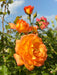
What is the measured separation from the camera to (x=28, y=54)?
54cm

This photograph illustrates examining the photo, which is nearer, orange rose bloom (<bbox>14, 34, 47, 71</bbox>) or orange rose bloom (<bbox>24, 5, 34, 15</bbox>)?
orange rose bloom (<bbox>14, 34, 47, 71</bbox>)

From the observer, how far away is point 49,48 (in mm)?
826

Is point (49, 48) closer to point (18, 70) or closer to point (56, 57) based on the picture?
point (56, 57)

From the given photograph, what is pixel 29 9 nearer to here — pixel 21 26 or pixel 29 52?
pixel 21 26

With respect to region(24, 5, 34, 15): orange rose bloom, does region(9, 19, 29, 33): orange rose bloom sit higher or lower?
lower

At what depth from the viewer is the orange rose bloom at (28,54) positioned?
1.75 ft

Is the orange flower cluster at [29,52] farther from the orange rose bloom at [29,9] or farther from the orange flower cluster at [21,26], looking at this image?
the orange rose bloom at [29,9]

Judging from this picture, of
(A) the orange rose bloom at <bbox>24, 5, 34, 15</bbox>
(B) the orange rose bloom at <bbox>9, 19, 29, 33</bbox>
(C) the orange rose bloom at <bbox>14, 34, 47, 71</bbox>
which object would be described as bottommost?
(C) the orange rose bloom at <bbox>14, 34, 47, 71</bbox>

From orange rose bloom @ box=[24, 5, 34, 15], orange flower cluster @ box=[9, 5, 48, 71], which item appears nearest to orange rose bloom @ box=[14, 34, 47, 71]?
orange flower cluster @ box=[9, 5, 48, 71]

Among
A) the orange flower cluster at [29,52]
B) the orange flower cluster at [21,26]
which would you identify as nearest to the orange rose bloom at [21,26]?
the orange flower cluster at [21,26]

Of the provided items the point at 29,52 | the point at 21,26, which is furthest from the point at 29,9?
the point at 29,52

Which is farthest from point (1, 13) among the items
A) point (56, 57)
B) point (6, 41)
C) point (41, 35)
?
point (56, 57)

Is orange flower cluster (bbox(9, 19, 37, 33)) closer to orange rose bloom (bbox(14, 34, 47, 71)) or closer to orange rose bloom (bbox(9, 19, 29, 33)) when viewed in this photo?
orange rose bloom (bbox(9, 19, 29, 33))

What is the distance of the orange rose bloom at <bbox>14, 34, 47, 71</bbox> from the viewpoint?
1.75 feet
